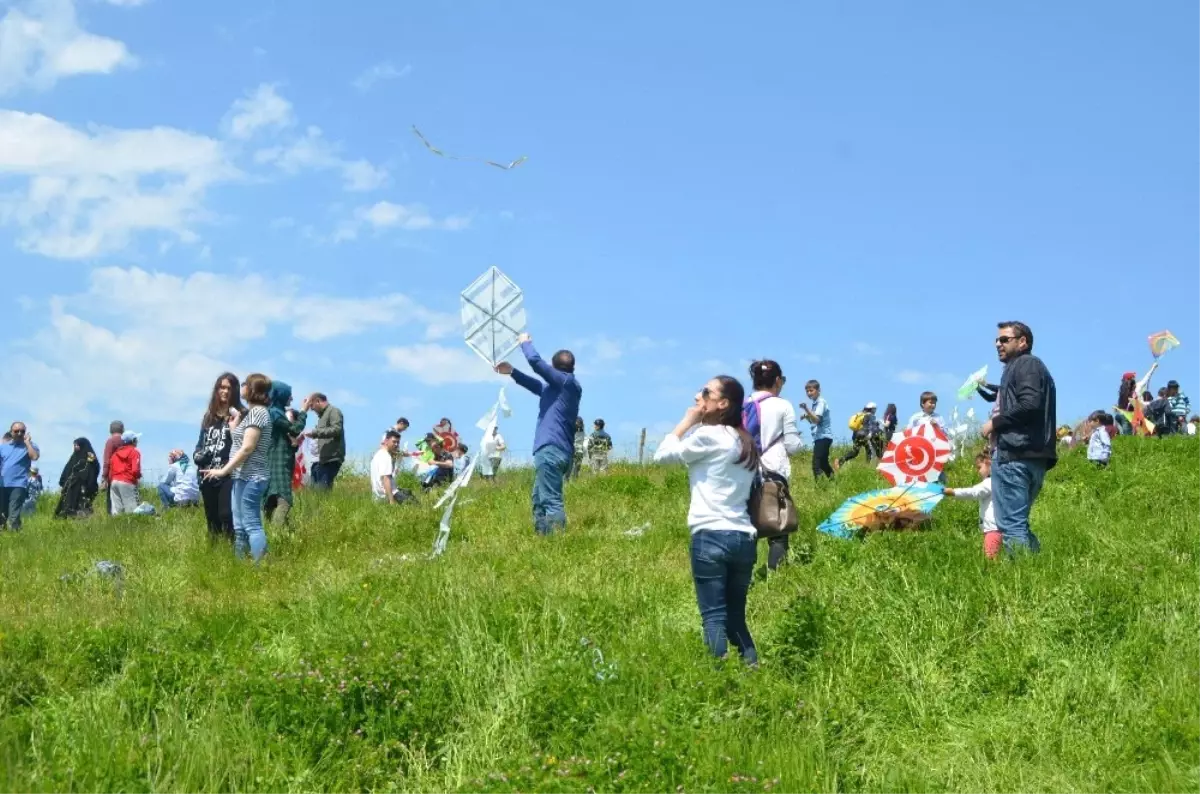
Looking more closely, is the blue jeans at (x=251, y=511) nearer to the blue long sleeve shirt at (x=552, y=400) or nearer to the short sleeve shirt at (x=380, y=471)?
the blue long sleeve shirt at (x=552, y=400)

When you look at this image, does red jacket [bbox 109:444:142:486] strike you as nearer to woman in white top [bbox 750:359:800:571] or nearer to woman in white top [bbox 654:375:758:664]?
woman in white top [bbox 750:359:800:571]

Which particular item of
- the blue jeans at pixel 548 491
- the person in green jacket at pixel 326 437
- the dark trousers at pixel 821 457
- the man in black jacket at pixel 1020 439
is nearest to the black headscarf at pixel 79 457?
the person in green jacket at pixel 326 437

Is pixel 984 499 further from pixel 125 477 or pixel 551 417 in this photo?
pixel 125 477

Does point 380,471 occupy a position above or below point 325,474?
below

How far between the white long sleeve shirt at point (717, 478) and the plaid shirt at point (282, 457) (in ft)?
19.7

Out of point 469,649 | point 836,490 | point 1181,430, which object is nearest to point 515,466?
point 836,490

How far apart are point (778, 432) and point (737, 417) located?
7.53ft

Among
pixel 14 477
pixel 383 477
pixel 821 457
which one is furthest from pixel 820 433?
pixel 14 477

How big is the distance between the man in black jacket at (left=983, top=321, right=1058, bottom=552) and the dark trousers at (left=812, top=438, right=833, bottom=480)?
8.45 meters

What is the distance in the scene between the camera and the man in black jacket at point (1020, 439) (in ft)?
29.4

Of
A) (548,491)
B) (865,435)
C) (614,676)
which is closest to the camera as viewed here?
(614,676)

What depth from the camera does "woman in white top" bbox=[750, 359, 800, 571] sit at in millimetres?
9125

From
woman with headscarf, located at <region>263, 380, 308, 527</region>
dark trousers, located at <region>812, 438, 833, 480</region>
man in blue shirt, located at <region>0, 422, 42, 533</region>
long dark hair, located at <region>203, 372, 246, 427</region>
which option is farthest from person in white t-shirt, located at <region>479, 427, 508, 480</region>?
long dark hair, located at <region>203, 372, 246, 427</region>

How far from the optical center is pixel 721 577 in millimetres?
6766
